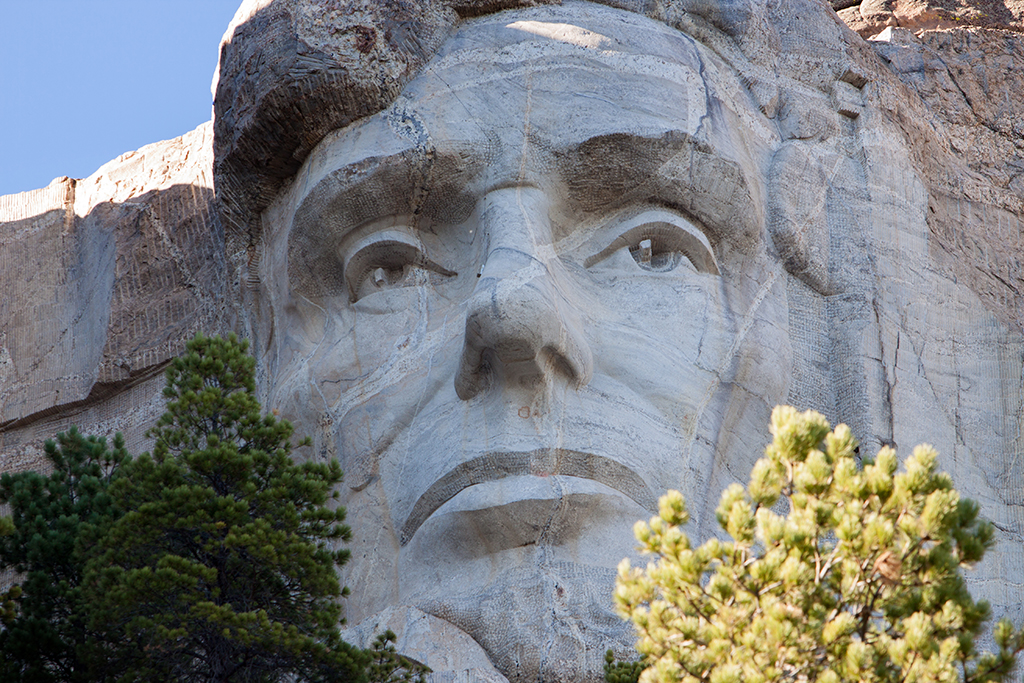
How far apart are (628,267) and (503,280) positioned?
0.88 meters

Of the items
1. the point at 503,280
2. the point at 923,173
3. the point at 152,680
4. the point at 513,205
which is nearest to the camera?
the point at 152,680

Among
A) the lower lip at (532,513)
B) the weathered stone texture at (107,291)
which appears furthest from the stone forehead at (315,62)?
the lower lip at (532,513)

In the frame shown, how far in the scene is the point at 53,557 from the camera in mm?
5945

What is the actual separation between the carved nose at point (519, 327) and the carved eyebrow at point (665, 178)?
0.45 metres

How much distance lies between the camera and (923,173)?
773cm

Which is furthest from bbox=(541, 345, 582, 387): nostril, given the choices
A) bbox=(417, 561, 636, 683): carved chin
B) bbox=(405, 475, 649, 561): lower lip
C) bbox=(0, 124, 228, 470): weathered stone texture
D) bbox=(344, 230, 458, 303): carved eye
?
bbox=(0, 124, 228, 470): weathered stone texture

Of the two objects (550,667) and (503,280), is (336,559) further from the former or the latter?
(503,280)

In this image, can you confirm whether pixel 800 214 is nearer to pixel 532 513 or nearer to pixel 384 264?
pixel 384 264

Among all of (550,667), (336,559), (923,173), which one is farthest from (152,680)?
(923,173)

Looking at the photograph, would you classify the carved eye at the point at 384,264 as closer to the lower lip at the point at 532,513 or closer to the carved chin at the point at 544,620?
the lower lip at the point at 532,513

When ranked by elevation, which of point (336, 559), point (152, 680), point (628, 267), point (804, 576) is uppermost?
point (628, 267)

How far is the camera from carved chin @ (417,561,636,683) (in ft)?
18.2

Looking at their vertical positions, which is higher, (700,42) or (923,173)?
(700,42)

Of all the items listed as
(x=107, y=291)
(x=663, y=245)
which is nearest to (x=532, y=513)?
(x=663, y=245)
